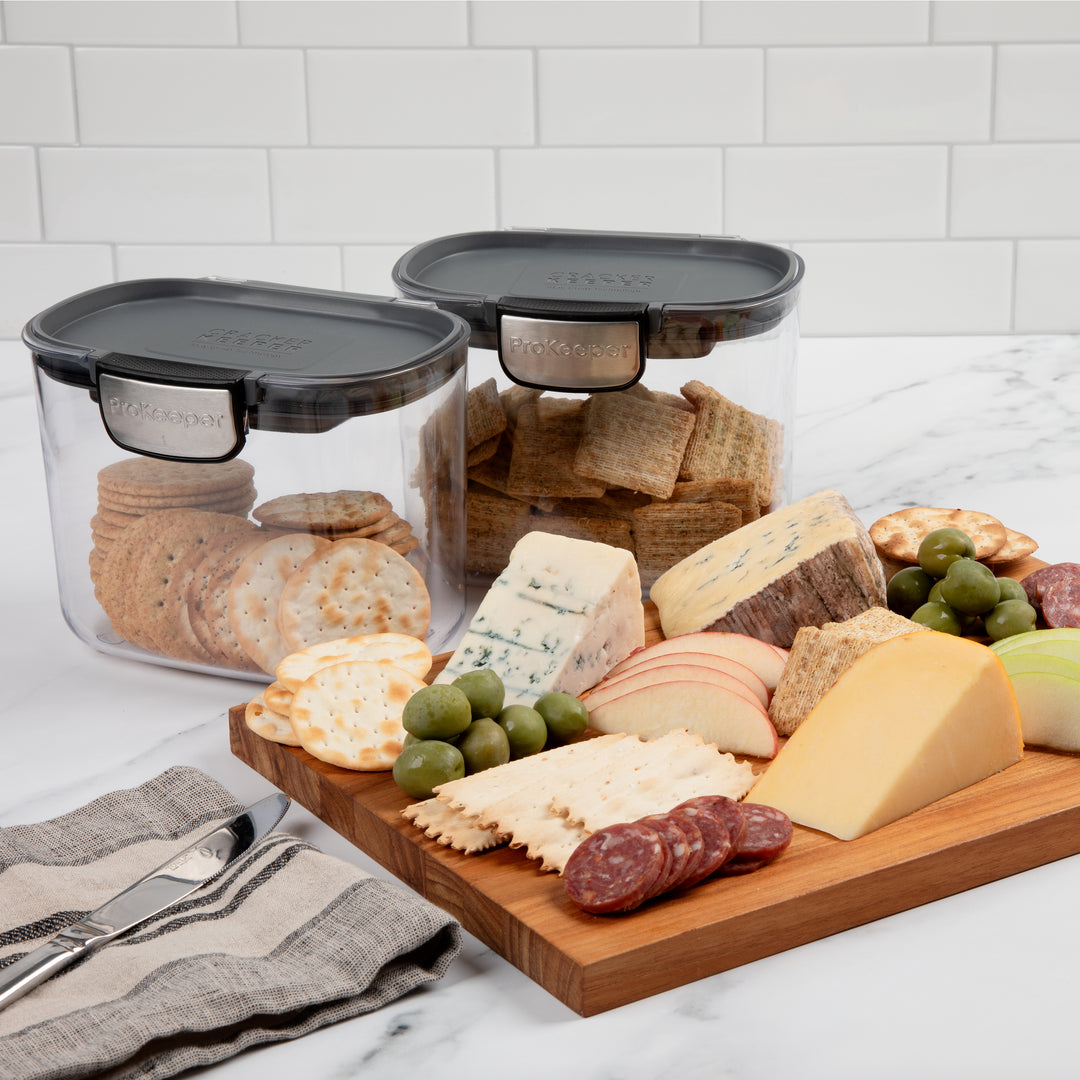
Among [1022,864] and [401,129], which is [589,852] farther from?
[401,129]

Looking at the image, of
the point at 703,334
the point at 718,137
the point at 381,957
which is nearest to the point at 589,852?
the point at 381,957

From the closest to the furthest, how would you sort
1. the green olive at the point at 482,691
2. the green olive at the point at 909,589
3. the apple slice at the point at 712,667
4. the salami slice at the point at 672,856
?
the salami slice at the point at 672,856 < the green olive at the point at 482,691 < the apple slice at the point at 712,667 < the green olive at the point at 909,589

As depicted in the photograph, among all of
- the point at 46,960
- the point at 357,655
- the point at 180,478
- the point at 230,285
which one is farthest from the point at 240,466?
the point at 46,960

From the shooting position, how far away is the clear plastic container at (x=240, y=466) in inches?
50.9

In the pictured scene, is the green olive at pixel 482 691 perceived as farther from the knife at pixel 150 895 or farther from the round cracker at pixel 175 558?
the round cracker at pixel 175 558

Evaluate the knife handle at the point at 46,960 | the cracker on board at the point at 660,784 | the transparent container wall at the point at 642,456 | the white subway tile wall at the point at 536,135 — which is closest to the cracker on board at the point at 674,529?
the transparent container wall at the point at 642,456

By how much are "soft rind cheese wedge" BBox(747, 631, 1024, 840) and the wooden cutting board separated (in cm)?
2

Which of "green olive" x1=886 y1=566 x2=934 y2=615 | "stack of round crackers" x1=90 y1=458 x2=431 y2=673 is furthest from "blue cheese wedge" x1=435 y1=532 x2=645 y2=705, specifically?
"green olive" x1=886 y1=566 x2=934 y2=615

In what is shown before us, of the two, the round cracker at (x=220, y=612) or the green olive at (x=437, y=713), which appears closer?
the green olive at (x=437, y=713)

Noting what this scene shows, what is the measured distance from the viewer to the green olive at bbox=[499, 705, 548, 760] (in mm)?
1176

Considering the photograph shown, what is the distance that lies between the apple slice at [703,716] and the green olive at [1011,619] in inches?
11.7

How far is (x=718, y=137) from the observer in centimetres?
239

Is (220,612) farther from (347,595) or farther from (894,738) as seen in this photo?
(894,738)

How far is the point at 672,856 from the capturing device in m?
0.96
